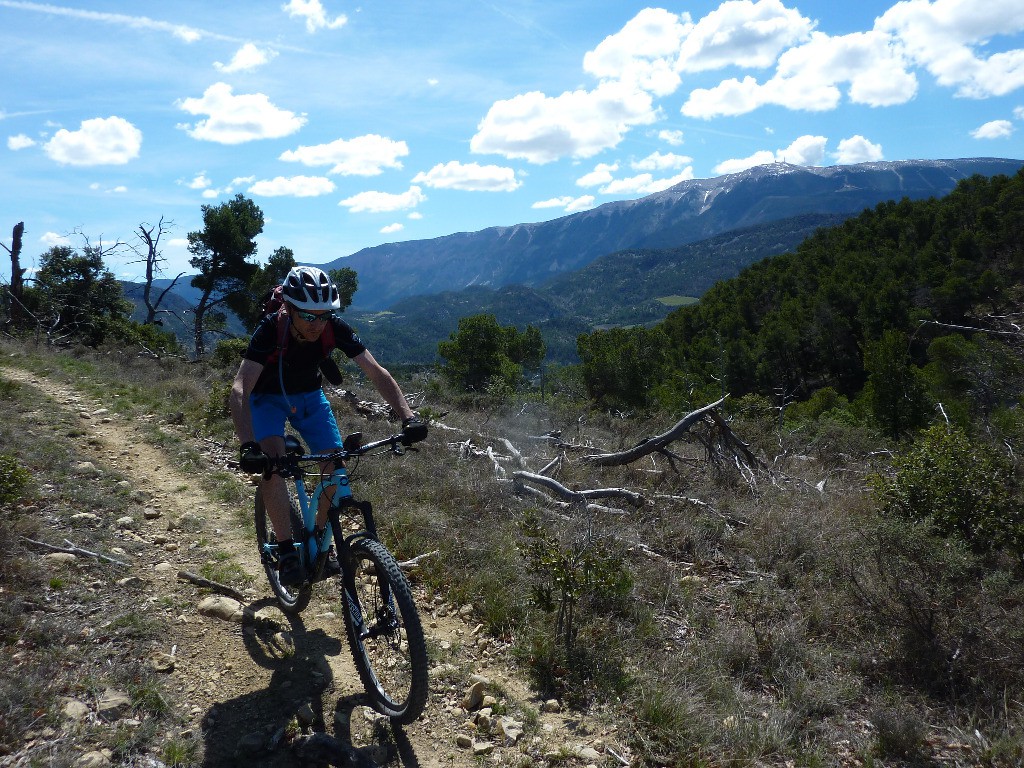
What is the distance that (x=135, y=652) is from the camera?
141 inches

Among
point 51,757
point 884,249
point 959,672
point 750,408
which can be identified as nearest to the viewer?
point 51,757

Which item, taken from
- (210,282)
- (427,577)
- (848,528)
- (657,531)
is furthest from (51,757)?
(210,282)

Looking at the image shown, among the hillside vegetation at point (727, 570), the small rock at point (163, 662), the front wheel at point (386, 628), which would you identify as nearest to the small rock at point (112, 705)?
the hillside vegetation at point (727, 570)

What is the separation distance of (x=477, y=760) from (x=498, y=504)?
331 cm

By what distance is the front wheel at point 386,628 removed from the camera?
117 inches

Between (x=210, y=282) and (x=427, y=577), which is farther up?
(x=210, y=282)

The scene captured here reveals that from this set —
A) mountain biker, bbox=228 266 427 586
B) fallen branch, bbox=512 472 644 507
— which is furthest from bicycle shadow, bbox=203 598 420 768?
fallen branch, bbox=512 472 644 507

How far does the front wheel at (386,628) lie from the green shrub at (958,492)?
175 inches

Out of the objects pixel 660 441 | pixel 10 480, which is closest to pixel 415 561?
pixel 10 480

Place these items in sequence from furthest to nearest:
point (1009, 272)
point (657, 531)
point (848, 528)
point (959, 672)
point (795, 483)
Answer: point (1009, 272) < point (795, 483) < point (657, 531) < point (848, 528) < point (959, 672)

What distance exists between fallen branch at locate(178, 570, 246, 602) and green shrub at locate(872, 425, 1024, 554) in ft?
18.3

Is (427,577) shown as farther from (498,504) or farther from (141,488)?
(141,488)

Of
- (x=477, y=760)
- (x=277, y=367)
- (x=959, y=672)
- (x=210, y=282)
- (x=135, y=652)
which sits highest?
(x=210, y=282)

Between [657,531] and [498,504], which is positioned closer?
[657,531]
